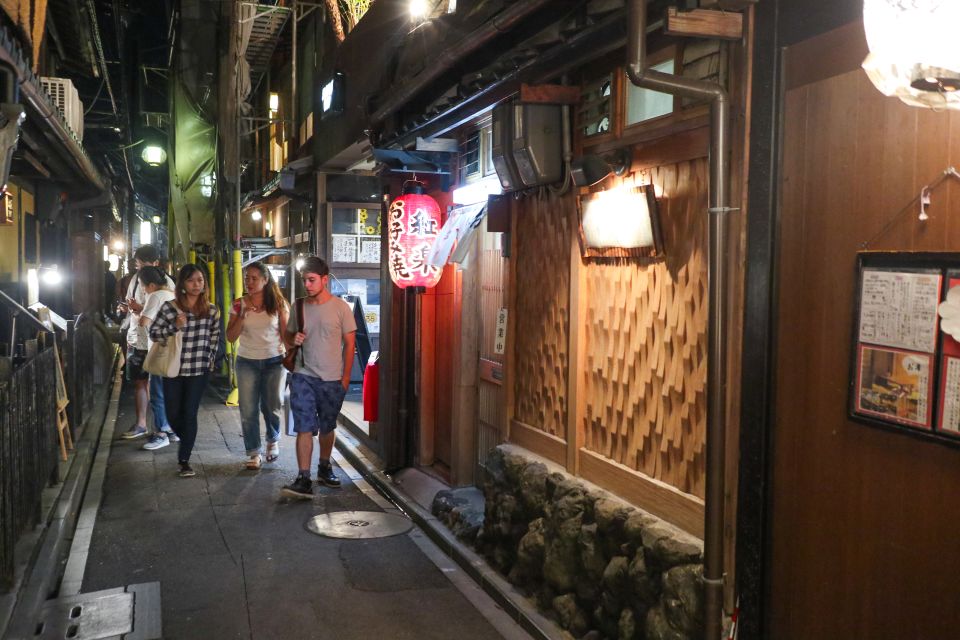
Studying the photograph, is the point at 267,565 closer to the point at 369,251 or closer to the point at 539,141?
the point at 539,141

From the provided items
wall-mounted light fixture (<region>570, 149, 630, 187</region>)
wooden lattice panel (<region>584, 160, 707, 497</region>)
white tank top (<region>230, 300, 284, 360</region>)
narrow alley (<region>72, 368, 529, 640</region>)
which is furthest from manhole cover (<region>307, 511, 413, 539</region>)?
wall-mounted light fixture (<region>570, 149, 630, 187</region>)

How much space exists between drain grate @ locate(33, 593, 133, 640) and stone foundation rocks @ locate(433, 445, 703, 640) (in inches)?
132

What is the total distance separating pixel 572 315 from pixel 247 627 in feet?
12.4

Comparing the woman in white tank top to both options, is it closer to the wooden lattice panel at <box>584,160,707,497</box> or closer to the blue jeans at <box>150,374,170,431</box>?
the blue jeans at <box>150,374,170,431</box>

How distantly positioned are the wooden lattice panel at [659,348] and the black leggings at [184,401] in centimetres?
646

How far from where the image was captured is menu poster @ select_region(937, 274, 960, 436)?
3.88 m

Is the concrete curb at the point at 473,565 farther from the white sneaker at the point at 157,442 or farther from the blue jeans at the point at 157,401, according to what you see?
the blue jeans at the point at 157,401

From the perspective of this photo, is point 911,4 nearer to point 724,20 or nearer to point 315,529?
point 724,20

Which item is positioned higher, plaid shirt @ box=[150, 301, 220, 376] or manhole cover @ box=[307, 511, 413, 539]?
plaid shirt @ box=[150, 301, 220, 376]

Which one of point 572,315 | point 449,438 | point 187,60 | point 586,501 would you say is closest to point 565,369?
point 572,315

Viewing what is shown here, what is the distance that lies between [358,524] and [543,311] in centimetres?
366

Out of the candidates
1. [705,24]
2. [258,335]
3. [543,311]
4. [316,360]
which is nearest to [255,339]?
[258,335]

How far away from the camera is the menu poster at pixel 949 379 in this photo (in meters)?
3.88

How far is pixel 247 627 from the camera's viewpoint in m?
6.91
